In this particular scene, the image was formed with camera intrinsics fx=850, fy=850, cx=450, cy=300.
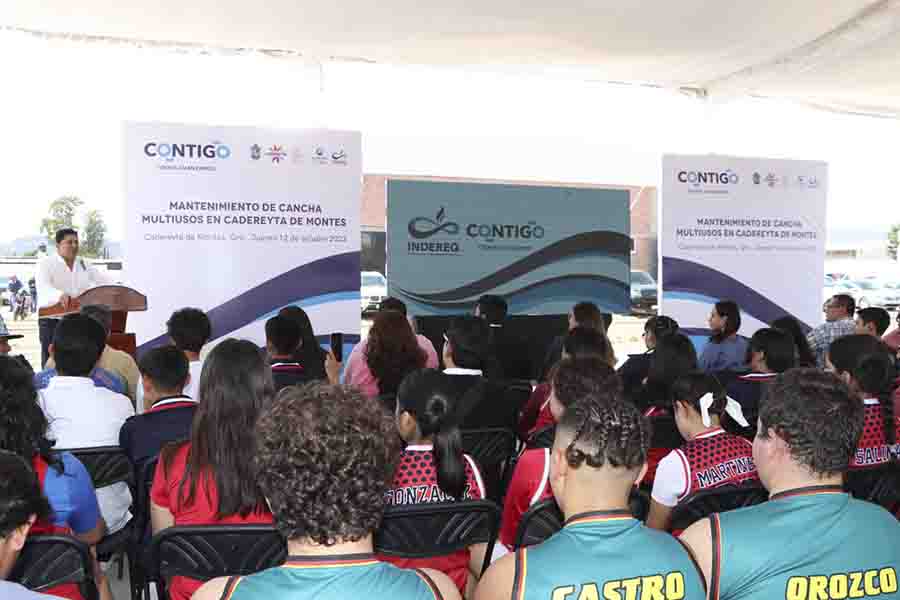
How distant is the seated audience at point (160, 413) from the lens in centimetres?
309

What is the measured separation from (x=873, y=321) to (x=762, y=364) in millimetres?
2002

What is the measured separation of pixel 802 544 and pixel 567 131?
735 cm

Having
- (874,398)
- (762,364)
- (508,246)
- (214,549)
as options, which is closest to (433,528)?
(214,549)

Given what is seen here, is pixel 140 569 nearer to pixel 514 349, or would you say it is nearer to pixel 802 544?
pixel 802 544

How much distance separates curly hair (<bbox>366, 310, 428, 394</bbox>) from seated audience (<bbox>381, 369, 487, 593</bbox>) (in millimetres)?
1790

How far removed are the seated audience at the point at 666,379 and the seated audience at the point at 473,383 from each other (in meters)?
0.63

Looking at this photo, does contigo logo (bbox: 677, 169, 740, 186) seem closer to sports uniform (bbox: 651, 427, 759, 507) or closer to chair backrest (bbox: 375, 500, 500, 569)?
sports uniform (bbox: 651, 427, 759, 507)

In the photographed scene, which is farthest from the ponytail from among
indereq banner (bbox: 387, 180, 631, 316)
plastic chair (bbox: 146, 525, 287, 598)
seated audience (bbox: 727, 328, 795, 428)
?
indereq banner (bbox: 387, 180, 631, 316)

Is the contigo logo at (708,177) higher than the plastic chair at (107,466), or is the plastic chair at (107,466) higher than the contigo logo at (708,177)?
the contigo logo at (708,177)

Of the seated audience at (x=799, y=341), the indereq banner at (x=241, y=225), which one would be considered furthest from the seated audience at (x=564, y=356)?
the indereq banner at (x=241, y=225)

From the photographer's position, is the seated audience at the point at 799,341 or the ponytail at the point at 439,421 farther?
the seated audience at the point at 799,341

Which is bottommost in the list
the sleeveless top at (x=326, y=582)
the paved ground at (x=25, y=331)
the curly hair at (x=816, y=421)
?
the paved ground at (x=25, y=331)

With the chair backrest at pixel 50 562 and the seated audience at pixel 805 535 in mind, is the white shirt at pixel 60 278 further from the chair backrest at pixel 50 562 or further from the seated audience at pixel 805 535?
the seated audience at pixel 805 535

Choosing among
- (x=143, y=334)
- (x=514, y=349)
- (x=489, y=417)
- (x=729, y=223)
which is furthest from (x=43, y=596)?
(x=729, y=223)
